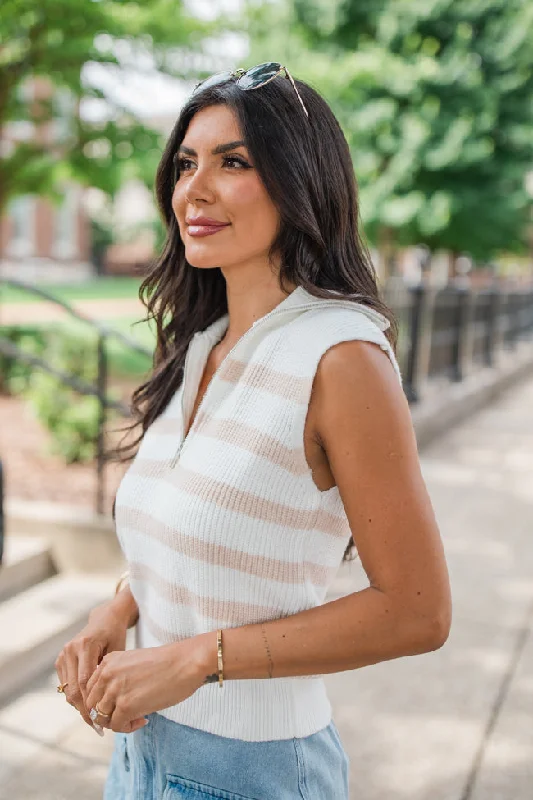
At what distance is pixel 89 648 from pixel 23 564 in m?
3.22

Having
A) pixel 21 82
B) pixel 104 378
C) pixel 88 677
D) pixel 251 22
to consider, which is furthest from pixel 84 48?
pixel 88 677

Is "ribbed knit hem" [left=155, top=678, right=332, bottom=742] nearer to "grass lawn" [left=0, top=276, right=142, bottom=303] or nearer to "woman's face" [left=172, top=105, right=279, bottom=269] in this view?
"woman's face" [left=172, top=105, right=279, bottom=269]

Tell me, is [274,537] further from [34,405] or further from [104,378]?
[34,405]

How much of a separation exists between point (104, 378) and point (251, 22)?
16.1 feet

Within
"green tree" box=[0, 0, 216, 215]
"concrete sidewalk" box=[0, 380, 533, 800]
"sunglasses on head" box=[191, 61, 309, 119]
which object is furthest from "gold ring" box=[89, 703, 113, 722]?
"green tree" box=[0, 0, 216, 215]

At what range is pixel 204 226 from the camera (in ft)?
4.37

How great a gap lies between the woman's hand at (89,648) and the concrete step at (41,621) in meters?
2.05

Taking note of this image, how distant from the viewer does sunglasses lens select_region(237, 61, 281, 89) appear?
50.9 inches

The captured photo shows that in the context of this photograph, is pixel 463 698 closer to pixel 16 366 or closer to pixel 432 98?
pixel 16 366

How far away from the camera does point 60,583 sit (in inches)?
172

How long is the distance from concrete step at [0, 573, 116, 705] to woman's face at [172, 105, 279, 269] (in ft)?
8.21

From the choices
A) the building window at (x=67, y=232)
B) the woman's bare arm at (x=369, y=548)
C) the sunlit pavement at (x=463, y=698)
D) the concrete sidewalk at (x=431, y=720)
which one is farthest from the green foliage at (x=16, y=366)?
the building window at (x=67, y=232)

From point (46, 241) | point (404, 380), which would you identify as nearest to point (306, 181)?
point (404, 380)

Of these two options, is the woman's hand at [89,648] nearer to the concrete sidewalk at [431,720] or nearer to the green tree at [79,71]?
the concrete sidewalk at [431,720]
